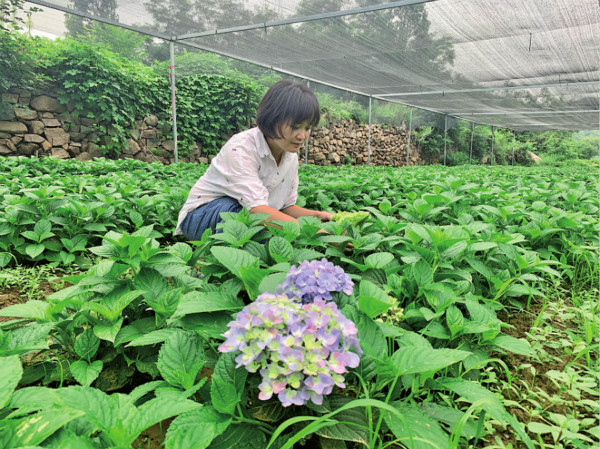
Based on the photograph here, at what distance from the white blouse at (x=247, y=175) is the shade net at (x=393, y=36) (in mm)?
3841

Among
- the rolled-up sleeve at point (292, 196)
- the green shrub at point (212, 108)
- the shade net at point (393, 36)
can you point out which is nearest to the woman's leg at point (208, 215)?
the rolled-up sleeve at point (292, 196)

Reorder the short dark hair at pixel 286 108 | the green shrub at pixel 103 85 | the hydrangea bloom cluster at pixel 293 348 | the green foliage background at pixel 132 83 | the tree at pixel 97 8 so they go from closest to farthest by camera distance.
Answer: the hydrangea bloom cluster at pixel 293 348 < the short dark hair at pixel 286 108 < the tree at pixel 97 8 < the green foliage background at pixel 132 83 < the green shrub at pixel 103 85

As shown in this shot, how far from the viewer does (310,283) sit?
36.8 inches

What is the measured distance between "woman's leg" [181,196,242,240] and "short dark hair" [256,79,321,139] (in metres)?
0.48

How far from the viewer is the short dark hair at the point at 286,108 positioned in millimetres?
2121

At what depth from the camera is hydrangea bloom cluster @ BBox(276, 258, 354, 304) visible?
3.04 ft

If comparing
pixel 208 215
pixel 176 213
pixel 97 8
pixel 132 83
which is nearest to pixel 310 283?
pixel 208 215

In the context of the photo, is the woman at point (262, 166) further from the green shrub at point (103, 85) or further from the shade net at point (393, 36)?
the green shrub at point (103, 85)

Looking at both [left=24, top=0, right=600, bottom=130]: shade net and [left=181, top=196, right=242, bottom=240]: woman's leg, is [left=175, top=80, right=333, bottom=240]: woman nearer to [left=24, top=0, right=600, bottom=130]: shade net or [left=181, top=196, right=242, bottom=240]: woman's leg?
[left=181, top=196, right=242, bottom=240]: woman's leg

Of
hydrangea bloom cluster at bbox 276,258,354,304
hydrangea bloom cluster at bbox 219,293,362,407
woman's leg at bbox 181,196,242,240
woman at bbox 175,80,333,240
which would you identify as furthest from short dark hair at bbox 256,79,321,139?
hydrangea bloom cluster at bbox 219,293,362,407

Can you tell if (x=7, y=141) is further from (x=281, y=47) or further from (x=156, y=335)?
(x=156, y=335)

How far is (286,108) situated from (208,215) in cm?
79

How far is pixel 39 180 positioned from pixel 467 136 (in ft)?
77.6

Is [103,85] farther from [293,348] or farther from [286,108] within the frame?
[293,348]
